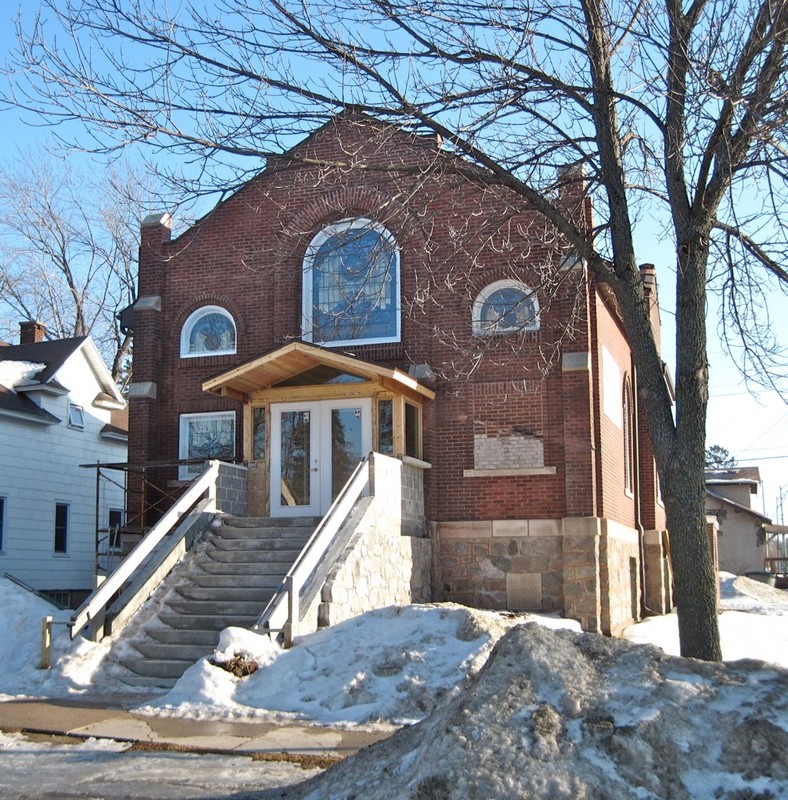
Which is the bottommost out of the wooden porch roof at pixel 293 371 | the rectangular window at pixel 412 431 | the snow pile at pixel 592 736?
the snow pile at pixel 592 736

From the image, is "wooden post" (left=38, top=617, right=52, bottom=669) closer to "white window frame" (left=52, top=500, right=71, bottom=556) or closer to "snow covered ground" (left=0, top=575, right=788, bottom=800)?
"snow covered ground" (left=0, top=575, right=788, bottom=800)

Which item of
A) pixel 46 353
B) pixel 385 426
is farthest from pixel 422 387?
pixel 46 353

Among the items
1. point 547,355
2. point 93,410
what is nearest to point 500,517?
point 547,355

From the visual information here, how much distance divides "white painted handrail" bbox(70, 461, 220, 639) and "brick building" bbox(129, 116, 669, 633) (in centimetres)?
227

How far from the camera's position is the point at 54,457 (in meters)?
23.3

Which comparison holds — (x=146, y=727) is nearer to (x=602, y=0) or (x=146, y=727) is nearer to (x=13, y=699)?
(x=13, y=699)

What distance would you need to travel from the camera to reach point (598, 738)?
4691mm

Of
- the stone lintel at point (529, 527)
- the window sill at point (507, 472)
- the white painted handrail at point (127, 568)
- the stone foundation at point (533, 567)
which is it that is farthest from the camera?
the window sill at point (507, 472)

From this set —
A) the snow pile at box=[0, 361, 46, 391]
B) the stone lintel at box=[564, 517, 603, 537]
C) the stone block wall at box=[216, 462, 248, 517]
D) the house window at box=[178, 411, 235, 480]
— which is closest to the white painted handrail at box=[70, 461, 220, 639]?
the stone block wall at box=[216, 462, 248, 517]

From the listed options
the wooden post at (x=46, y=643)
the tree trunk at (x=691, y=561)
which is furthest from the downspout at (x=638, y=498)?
the wooden post at (x=46, y=643)

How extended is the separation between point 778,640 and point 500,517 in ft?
16.7

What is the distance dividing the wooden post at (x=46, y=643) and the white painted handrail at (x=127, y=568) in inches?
10.6

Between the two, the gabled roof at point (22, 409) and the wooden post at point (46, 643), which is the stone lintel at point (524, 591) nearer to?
the wooden post at point (46, 643)

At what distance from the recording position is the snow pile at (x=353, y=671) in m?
9.46
